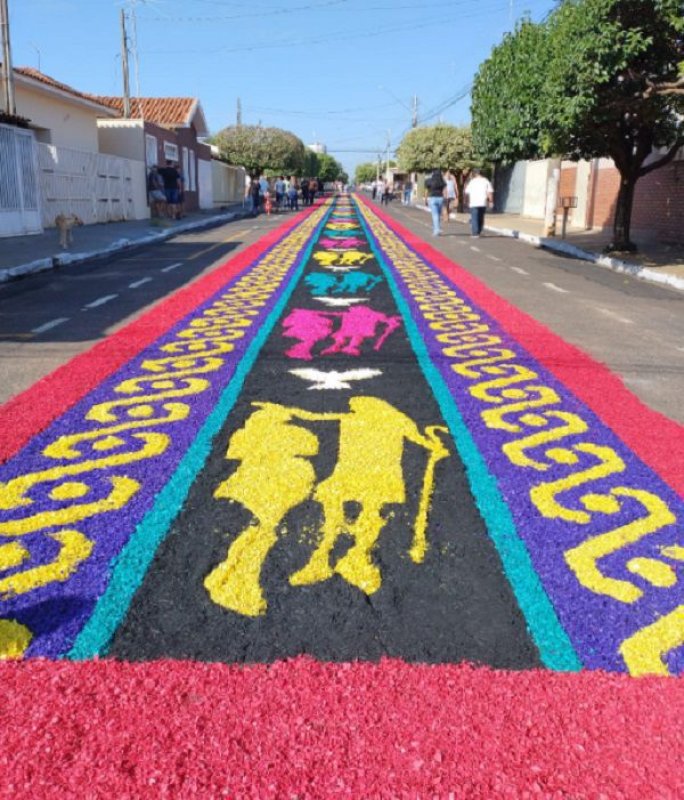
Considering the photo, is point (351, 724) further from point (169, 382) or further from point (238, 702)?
point (169, 382)

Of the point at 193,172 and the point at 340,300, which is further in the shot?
the point at 193,172

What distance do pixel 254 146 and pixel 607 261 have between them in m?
50.4

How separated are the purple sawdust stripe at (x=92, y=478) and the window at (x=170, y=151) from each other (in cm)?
3104

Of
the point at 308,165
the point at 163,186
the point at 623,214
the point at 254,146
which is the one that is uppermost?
the point at 254,146

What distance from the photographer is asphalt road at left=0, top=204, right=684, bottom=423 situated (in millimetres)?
6391

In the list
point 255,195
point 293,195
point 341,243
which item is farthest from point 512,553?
point 293,195

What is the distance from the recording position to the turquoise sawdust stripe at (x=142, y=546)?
2.53 meters

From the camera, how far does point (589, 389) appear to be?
223 inches

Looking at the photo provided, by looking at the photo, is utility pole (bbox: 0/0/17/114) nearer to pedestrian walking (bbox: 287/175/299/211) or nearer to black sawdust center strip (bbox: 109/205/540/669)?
black sawdust center strip (bbox: 109/205/540/669)

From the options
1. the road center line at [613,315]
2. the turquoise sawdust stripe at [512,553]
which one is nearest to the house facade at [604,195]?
the road center line at [613,315]

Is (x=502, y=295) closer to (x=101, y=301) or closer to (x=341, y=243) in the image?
(x=101, y=301)

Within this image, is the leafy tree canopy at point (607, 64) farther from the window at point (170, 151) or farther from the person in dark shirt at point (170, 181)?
the window at point (170, 151)

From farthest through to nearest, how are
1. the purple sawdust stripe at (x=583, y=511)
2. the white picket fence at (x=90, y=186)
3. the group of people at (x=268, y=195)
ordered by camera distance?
the group of people at (x=268, y=195) < the white picket fence at (x=90, y=186) < the purple sawdust stripe at (x=583, y=511)

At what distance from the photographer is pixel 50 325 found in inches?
317
